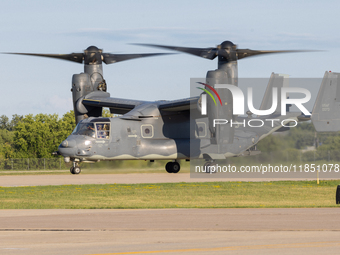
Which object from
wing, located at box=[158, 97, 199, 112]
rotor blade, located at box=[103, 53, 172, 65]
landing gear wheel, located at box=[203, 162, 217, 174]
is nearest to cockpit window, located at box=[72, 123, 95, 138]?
wing, located at box=[158, 97, 199, 112]

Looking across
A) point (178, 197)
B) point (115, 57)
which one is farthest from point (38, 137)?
point (178, 197)

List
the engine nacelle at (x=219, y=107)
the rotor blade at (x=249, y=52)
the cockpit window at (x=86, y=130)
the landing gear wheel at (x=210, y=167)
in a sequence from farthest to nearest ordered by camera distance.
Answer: the landing gear wheel at (x=210, y=167), the rotor blade at (x=249, y=52), the cockpit window at (x=86, y=130), the engine nacelle at (x=219, y=107)

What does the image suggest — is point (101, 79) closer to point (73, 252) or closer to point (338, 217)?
point (338, 217)

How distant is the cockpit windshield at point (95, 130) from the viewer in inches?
1385

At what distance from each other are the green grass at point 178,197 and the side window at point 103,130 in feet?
22.3

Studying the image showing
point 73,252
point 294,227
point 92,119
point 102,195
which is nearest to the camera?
point 73,252

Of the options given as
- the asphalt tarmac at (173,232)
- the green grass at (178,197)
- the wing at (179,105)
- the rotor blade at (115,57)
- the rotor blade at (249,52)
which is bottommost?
the green grass at (178,197)

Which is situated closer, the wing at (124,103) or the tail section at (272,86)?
the wing at (124,103)

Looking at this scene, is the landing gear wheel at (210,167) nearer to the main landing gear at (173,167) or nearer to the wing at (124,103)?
the main landing gear at (173,167)

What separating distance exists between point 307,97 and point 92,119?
48.7ft

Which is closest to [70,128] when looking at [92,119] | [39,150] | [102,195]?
[39,150]

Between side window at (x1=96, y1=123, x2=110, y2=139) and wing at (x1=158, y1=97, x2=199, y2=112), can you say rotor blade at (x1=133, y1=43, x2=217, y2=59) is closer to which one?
wing at (x1=158, y1=97, x2=199, y2=112)

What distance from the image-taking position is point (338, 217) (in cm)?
1398

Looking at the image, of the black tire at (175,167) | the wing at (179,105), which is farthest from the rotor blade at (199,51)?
the black tire at (175,167)
